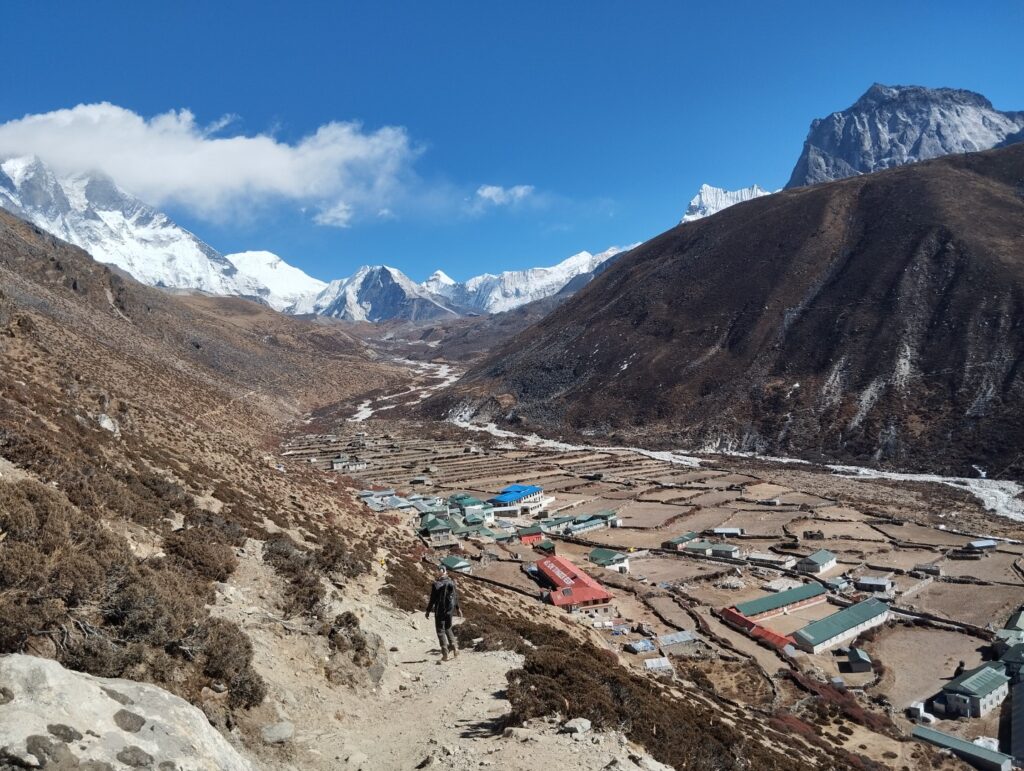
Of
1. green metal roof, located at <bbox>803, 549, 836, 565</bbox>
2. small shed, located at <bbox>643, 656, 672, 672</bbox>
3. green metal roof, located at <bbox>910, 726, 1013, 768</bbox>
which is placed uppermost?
green metal roof, located at <bbox>803, 549, 836, 565</bbox>

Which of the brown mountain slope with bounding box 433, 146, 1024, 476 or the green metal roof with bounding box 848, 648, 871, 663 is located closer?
the green metal roof with bounding box 848, 648, 871, 663

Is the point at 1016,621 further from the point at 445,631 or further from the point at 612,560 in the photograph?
the point at 445,631

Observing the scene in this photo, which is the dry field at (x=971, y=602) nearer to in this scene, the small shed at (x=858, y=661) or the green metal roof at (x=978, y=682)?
the green metal roof at (x=978, y=682)

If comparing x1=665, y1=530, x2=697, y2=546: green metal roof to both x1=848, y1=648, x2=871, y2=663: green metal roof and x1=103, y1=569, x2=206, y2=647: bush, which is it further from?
x1=103, y1=569, x2=206, y2=647: bush

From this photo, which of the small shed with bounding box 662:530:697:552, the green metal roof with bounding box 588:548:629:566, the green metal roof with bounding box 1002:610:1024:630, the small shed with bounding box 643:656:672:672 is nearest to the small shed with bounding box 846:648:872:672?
the green metal roof with bounding box 1002:610:1024:630

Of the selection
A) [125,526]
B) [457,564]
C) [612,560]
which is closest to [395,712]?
[125,526]

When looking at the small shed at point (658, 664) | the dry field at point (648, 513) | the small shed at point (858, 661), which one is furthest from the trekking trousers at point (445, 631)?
the dry field at point (648, 513)
